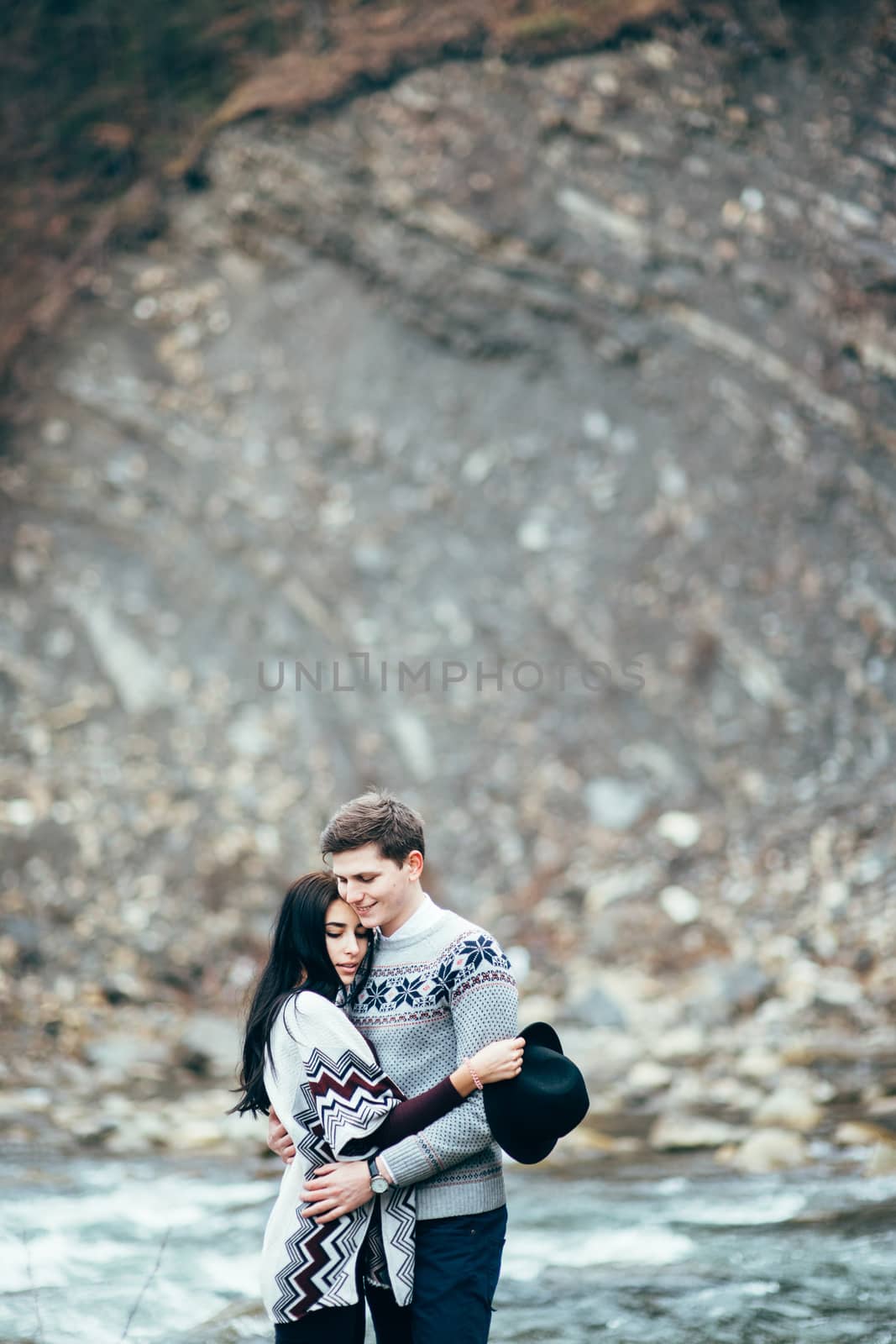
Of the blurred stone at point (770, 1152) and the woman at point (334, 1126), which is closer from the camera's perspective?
the woman at point (334, 1126)

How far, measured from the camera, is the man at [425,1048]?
6.97 feet

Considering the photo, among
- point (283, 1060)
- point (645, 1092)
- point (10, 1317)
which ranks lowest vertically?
point (645, 1092)

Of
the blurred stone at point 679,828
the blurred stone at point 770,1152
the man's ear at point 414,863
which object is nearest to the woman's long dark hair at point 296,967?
the man's ear at point 414,863

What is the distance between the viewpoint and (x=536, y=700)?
838 centimetres

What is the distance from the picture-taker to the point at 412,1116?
2131mm

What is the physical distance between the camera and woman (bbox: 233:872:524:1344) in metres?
2.13

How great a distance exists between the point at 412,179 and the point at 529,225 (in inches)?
39.9

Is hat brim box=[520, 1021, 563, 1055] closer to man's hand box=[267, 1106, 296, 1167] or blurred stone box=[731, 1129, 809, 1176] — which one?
man's hand box=[267, 1106, 296, 1167]

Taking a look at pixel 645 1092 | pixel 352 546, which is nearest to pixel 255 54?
pixel 352 546

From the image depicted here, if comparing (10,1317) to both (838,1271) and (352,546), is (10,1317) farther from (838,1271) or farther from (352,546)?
(352,546)

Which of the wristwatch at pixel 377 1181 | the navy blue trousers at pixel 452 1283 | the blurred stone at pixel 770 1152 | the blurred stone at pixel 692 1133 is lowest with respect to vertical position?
the blurred stone at pixel 692 1133

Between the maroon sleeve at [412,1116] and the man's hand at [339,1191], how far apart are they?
3cm

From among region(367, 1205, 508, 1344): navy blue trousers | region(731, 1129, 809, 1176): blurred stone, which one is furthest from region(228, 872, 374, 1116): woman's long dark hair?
region(731, 1129, 809, 1176): blurred stone

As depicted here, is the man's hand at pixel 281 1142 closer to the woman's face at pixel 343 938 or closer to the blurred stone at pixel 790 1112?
the woman's face at pixel 343 938
